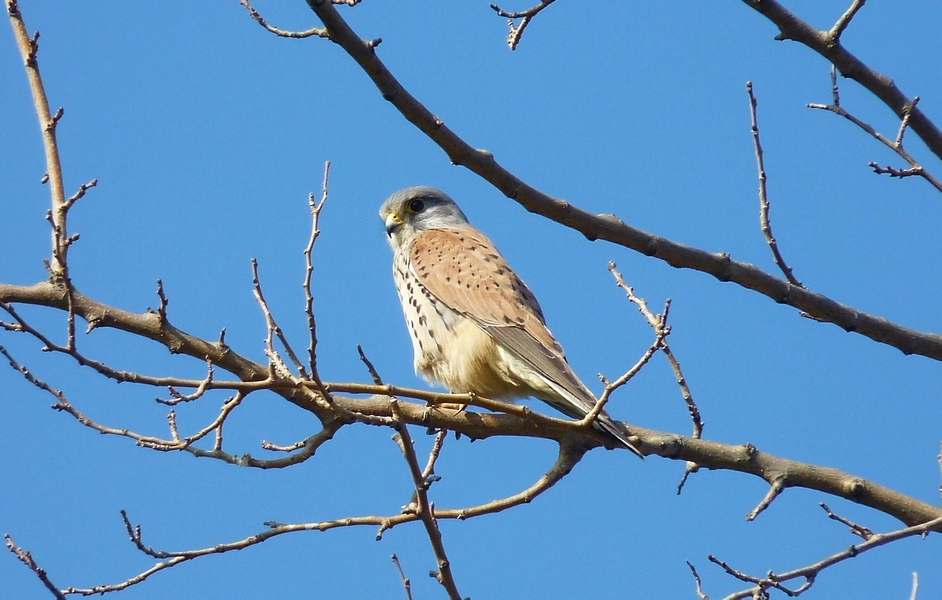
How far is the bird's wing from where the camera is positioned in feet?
13.8

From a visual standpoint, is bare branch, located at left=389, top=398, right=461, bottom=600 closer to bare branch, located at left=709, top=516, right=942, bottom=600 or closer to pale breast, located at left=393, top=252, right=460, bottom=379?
bare branch, located at left=709, top=516, right=942, bottom=600

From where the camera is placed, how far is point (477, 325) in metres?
4.60

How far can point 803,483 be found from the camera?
354 centimetres

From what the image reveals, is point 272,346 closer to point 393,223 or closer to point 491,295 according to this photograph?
point 491,295

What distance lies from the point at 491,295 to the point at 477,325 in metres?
0.25

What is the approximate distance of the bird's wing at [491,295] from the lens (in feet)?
13.8

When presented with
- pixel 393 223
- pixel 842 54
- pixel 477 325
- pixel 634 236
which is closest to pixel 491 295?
pixel 477 325

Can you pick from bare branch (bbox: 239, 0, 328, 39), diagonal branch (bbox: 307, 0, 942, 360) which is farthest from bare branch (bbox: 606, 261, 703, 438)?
bare branch (bbox: 239, 0, 328, 39)

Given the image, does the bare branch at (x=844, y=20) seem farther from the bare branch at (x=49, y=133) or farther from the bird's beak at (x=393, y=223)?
the bird's beak at (x=393, y=223)

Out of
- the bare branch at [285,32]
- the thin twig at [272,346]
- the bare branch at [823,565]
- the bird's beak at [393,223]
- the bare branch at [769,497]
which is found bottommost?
the bare branch at [823,565]

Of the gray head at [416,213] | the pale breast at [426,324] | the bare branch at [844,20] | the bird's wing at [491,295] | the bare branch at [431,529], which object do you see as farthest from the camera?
the gray head at [416,213]

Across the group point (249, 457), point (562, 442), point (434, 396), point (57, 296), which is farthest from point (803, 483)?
point (57, 296)

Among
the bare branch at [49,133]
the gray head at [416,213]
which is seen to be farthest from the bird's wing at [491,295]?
the bare branch at [49,133]

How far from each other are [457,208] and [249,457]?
3.24m
